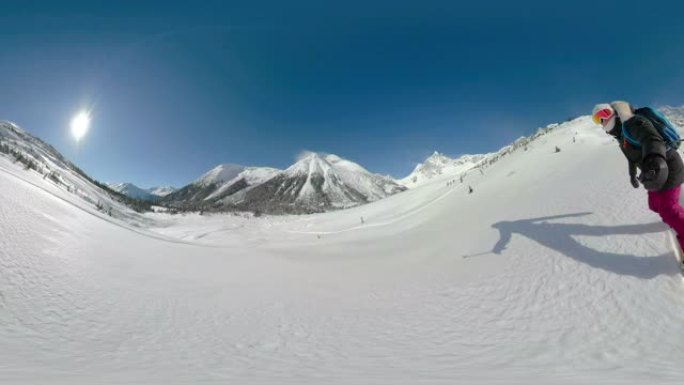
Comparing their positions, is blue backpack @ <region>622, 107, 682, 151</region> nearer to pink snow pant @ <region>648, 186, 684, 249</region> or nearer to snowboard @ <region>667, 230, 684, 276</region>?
pink snow pant @ <region>648, 186, 684, 249</region>

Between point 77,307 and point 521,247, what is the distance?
8287 millimetres

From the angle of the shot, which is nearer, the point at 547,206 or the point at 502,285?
the point at 502,285

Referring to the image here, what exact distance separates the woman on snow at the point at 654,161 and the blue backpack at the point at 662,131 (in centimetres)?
7

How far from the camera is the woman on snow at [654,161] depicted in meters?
5.01

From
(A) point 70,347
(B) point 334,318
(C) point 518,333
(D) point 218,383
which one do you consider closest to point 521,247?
(C) point 518,333

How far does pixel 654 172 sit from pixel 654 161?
0.17m

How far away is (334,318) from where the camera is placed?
5.95 m

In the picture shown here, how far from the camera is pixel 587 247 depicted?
20.7ft

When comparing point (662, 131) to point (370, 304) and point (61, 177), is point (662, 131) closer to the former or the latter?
point (370, 304)

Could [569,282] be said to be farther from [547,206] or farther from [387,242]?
[387,242]

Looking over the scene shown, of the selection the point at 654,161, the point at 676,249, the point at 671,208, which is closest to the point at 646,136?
the point at 654,161

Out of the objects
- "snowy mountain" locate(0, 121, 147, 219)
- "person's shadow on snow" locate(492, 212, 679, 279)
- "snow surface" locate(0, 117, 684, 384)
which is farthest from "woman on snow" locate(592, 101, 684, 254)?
"snowy mountain" locate(0, 121, 147, 219)

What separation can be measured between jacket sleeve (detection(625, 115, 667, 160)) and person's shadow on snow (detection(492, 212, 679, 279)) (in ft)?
5.42

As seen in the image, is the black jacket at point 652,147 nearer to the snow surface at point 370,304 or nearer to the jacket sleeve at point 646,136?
the jacket sleeve at point 646,136
